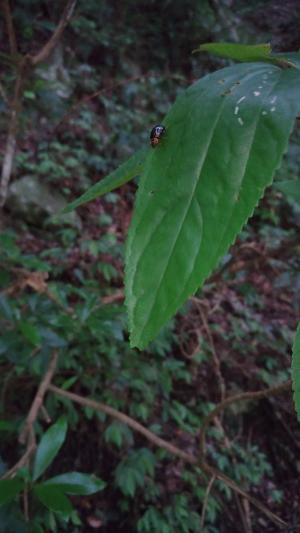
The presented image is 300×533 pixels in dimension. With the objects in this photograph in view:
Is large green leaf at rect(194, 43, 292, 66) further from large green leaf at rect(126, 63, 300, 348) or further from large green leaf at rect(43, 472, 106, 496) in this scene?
large green leaf at rect(43, 472, 106, 496)

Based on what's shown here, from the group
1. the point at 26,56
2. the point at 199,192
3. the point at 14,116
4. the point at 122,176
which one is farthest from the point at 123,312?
the point at 199,192

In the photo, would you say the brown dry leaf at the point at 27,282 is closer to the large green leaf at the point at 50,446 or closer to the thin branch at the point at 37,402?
the thin branch at the point at 37,402

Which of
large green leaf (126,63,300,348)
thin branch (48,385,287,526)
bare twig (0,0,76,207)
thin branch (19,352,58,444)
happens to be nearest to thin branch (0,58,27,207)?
bare twig (0,0,76,207)

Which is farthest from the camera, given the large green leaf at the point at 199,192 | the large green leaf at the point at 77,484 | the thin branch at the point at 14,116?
the thin branch at the point at 14,116

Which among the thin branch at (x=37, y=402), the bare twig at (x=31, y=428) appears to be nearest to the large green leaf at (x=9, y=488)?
the bare twig at (x=31, y=428)

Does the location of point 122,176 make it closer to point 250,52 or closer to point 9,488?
point 250,52

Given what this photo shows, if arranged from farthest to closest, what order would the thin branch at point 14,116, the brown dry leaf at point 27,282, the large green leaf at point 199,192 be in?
the brown dry leaf at point 27,282
the thin branch at point 14,116
the large green leaf at point 199,192

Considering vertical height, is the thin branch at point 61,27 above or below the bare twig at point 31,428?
above

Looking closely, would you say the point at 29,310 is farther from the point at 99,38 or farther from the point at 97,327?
the point at 99,38

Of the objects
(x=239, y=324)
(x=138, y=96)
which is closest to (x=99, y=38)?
(x=138, y=96)
